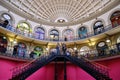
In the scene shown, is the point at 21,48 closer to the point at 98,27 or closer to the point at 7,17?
the point at 7,17

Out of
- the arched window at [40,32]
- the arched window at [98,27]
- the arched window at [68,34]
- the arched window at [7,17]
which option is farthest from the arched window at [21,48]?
the arched window at [98,27]

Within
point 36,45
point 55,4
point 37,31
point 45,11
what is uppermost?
point 55,4

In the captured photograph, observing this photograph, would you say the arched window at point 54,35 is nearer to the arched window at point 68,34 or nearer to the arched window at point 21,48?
the arched window at point 68,34

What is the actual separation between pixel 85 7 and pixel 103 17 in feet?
12.7

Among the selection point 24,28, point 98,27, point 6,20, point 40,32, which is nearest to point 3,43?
point 6,20

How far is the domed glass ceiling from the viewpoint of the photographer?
17.3 metres

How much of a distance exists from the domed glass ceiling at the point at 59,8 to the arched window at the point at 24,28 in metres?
1.83

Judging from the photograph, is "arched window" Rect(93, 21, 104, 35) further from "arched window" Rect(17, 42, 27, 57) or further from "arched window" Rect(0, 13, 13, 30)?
"arched window" Rect(0, 13, 13, 30)

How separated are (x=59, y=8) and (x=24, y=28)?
7414 mm

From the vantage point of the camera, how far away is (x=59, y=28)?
19.4 m

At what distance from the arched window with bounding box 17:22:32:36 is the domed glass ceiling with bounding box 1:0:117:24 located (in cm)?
183

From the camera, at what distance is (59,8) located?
794 inches

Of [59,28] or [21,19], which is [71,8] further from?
[21,19]

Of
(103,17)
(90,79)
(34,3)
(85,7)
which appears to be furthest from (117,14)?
(34,3)
